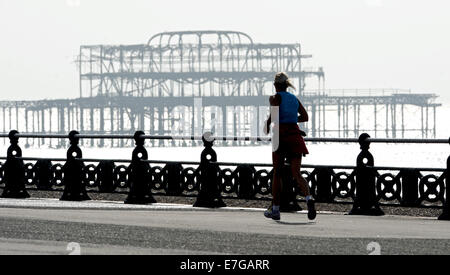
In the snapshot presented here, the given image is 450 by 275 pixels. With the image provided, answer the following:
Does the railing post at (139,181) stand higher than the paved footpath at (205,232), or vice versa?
the railing post at (139,181)

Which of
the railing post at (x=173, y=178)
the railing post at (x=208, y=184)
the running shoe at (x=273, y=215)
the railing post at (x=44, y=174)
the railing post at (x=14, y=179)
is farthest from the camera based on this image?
the railing post at (x=44, y=174)

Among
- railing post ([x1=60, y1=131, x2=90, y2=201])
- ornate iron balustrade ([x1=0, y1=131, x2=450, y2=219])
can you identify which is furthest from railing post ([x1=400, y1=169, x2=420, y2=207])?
railing post ([x1=60, y1=131, x2=90, y2=201])

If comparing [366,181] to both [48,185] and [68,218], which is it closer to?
[68,218]

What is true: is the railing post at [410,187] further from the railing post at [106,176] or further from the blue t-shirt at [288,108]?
the railing post at [106,176]

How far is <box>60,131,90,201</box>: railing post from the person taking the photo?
63.0 ft

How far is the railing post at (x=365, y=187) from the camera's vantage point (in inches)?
622

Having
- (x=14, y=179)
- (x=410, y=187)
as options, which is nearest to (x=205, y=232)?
(x=410, y=187)

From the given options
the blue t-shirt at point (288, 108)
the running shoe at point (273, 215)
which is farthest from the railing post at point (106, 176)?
the blue t-shirt at point (288, 108)

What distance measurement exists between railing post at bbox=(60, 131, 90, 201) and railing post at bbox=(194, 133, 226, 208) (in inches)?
106

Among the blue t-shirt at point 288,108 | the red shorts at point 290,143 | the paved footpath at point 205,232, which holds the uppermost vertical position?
the blue t-shirt at point 288,108

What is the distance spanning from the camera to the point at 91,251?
1038 centimetres

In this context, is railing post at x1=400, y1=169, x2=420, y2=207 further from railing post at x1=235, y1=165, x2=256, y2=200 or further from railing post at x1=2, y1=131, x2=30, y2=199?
railing post at x1=2, y1=131, x2=30, y2=199
